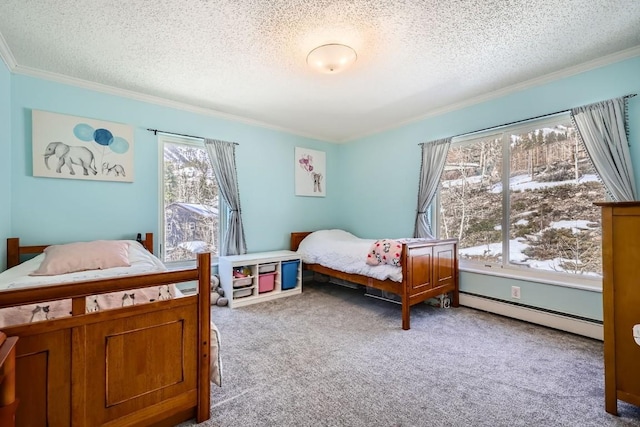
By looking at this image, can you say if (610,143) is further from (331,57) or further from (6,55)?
(6,55)

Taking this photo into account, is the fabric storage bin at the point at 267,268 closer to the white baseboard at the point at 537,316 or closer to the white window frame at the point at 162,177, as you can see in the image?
the white window frame at the point at 162,177

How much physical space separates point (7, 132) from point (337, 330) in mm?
3467

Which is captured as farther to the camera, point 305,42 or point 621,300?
point 305,42

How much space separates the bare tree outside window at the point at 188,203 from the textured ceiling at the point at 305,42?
74 cm

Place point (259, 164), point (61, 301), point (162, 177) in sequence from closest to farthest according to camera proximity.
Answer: point (61, 301) → point (162, 177) → point (259, 164)

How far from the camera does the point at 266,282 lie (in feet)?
11.9

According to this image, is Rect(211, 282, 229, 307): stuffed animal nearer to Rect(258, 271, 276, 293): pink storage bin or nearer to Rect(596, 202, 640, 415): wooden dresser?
Rect(258, 271, 276, 293): pink storage bin

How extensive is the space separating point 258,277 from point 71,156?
235 cm

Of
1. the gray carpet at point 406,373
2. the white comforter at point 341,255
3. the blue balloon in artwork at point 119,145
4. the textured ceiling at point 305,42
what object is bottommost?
the gray carpet at point 406,373

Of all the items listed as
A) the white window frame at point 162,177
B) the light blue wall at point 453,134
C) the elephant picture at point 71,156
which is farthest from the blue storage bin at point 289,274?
the elephant picture at point 71,156

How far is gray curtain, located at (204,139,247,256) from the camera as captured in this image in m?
3.66

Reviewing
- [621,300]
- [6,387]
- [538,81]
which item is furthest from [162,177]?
[538,81]

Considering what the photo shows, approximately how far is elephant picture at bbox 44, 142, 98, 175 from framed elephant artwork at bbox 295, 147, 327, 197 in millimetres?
2600

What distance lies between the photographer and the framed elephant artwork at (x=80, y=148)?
8.64 feet
